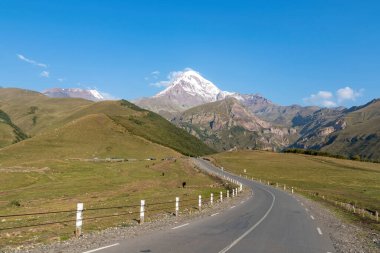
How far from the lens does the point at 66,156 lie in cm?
15225

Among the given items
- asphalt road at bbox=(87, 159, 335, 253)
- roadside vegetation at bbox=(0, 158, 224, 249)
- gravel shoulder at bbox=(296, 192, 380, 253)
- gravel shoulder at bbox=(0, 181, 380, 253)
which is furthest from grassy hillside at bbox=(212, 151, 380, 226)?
asphalt road at bbox=(87, 159, 335, 253)

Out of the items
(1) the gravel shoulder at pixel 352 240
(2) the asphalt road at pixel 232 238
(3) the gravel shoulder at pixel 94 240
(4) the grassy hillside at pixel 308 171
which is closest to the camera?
(3) the gravel shoulder at pixel 94 240

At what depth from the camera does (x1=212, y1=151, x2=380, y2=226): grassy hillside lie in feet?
350

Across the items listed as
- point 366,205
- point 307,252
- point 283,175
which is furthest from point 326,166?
point 307,252

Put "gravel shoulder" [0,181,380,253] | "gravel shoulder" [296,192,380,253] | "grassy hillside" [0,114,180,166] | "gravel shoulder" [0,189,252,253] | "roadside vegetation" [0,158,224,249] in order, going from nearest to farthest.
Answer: "gravel shoulder" [0,189,252,253]
"gravel shoulder" [0,181,380,253]
"gravel shoulder" [296,192,380,253]
"roadside vegetation" [0,158,224,249]
"grassy hillside" [0,114,180,166]

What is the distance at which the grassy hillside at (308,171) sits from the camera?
107 m

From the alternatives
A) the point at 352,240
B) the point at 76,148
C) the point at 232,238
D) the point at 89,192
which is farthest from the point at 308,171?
the point at 232,238

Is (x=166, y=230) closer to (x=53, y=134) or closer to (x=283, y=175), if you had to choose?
(x=283, y=175)

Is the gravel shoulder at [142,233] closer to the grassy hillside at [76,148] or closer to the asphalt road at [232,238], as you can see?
the asphalt road at [232,238]

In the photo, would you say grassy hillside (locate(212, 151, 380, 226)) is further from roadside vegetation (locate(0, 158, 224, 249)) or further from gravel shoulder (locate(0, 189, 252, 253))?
gravel shoulder (locate(0, 189, 252, 253))

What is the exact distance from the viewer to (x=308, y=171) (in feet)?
462

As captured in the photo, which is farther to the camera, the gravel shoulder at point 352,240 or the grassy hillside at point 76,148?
the grassy hillside at point 76,148

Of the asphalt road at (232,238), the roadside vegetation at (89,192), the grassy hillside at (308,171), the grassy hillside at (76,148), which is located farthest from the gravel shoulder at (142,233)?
the grassy hillside at (76,148)

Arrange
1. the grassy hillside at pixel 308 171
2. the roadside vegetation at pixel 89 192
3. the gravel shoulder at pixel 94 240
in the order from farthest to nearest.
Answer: the grassy hillside at pixel 308 171, the roadside vegetation at pixel 89 192, the gravel shoulder at pixel 94 240
